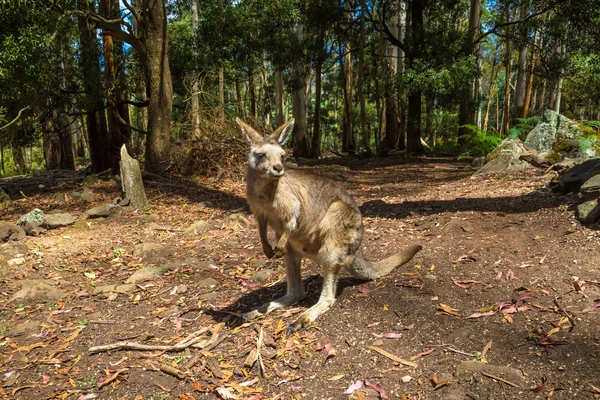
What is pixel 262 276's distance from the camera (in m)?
5.02

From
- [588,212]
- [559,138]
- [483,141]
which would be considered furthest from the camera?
[483,141]

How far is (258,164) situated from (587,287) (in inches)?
115

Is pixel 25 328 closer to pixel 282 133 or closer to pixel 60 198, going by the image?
pixel 282 133

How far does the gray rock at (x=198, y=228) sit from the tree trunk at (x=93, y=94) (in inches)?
213

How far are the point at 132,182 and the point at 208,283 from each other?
151 inches

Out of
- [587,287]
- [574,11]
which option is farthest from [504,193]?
[574,11]

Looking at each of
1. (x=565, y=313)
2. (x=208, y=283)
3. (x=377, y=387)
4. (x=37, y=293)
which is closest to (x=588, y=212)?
(x=565, y=313)

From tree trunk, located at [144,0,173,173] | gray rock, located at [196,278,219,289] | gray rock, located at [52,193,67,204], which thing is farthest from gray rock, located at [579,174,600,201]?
gray rock, located at [52,193,67,204]

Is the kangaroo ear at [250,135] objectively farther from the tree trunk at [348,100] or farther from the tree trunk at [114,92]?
the tree trunk at [348,100]

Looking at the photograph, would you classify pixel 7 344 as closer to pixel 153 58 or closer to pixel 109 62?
pixel 153 58

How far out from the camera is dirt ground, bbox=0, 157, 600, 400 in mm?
2961

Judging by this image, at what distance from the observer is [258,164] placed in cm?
349

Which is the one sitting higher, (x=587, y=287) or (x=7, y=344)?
(x=587, y=287)

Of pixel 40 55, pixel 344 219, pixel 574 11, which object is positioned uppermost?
pixel 574 11
